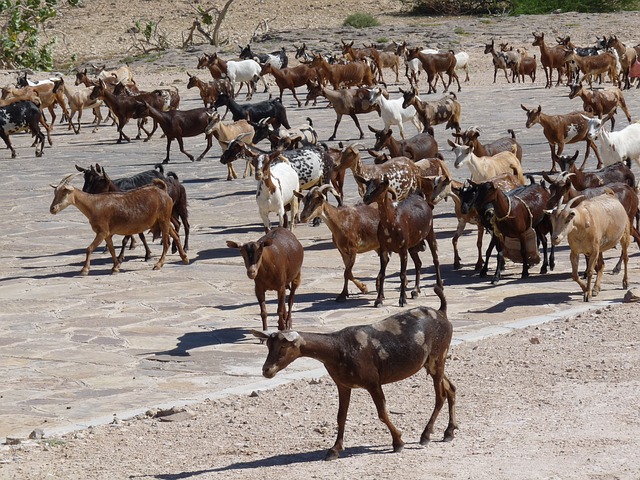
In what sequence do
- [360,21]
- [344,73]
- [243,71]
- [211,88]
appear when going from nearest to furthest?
[211,88]
[344,73]
[243,71]
[360,21]

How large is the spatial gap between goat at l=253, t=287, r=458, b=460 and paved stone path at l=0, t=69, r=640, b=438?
1957 millimetres

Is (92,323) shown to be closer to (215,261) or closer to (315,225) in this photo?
(215,261)

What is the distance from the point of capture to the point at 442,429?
331 inches

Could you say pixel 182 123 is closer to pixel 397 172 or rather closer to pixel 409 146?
pixel 409 146

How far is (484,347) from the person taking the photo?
34.9ft

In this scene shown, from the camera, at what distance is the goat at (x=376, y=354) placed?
7660 millimetres

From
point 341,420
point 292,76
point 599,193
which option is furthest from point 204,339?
point 292,76

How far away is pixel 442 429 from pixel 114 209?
740 cm

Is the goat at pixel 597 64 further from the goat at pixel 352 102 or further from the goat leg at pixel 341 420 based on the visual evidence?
the goat leg at pixel 341 420

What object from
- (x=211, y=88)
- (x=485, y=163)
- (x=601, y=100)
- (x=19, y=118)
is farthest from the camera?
(x=211, y=88)

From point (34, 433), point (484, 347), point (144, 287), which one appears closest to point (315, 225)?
point (144, 287)

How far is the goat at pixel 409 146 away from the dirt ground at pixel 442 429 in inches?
310

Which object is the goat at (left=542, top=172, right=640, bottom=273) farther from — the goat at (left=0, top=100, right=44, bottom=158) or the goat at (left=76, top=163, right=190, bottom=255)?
the goat at (left=0, top=100, right=44, bottom=158)

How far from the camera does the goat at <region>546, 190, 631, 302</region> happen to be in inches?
486
